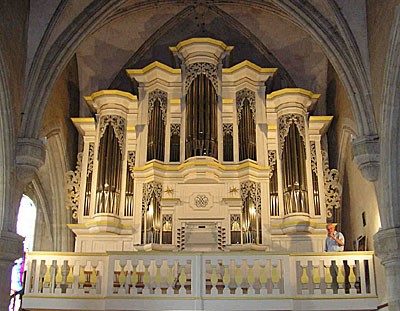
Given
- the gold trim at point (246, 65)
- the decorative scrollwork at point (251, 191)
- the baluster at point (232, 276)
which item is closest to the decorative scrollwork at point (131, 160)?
the decorative scrollwork at point (251, 191)

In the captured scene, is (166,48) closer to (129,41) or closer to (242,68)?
(129,41)

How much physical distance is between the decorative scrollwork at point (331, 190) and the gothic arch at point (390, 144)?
2870mm

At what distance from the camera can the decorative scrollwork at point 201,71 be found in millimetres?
14438

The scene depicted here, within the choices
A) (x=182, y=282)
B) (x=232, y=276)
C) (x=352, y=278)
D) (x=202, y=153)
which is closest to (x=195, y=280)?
(x=182, y=282)

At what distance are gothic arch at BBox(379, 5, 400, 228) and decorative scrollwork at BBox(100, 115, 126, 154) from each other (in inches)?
228

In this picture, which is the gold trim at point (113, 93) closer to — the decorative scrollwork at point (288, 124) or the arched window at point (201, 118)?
the arched window at point (201, 118)

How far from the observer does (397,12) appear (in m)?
9.94

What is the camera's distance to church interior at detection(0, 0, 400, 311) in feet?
36.2

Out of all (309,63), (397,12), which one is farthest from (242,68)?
(397,12)

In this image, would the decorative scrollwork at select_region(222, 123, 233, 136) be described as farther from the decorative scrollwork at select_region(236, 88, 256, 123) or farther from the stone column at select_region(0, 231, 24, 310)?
the stone column at select_region(0, 231, 24, 310)

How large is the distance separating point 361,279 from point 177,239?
3697 mm

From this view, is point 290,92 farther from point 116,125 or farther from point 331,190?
point 116,125

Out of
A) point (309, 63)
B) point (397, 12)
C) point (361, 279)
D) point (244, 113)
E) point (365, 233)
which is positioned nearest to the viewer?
point (397, 12)

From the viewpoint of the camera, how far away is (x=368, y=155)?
1109 cm
